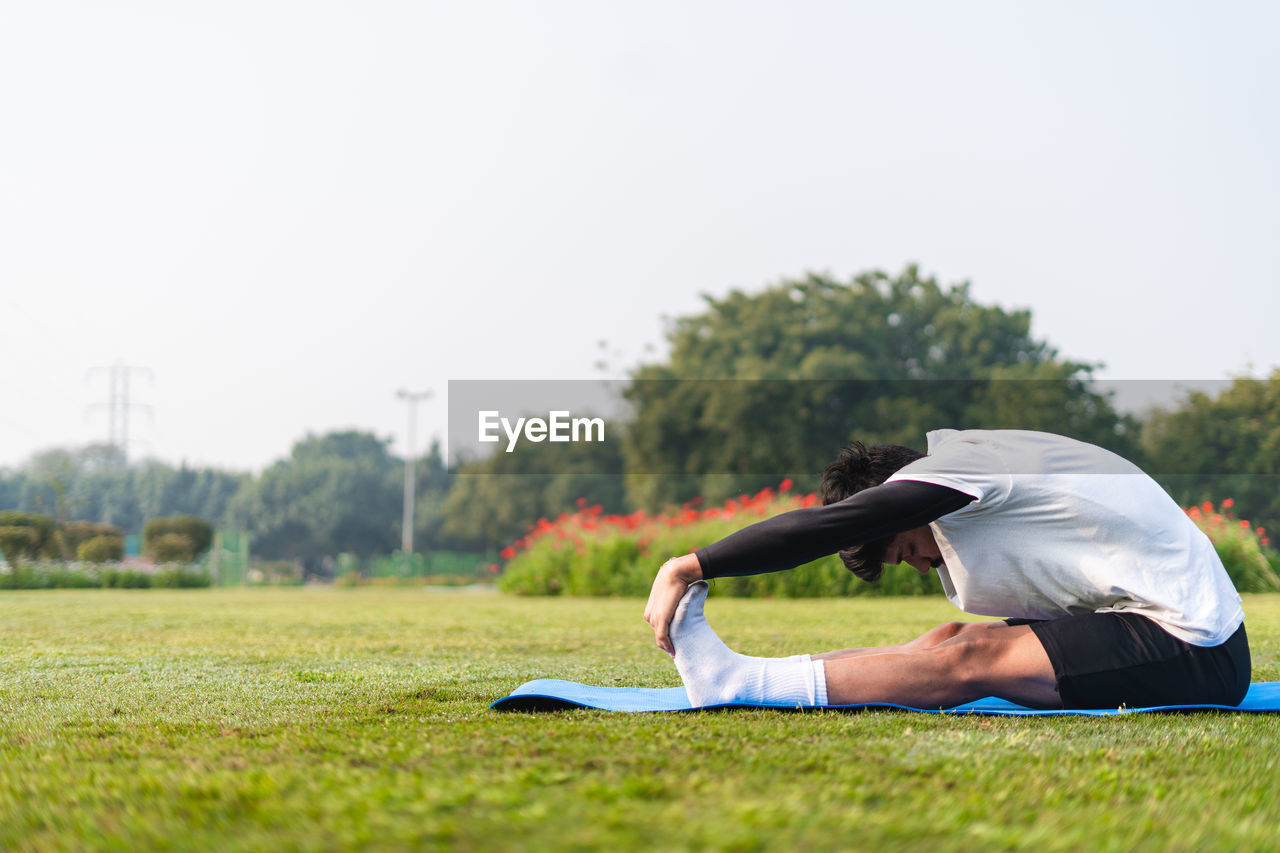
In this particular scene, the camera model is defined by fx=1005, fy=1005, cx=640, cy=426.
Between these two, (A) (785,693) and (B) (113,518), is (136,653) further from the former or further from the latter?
(B) (113,518)

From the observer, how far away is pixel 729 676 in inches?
102

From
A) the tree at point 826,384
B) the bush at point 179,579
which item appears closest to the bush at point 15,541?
the bush at point 179,579

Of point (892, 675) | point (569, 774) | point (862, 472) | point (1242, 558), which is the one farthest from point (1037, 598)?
point (1242, 558)

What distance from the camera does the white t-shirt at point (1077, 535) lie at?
247 centimetres

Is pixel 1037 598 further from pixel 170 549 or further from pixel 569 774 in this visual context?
pixel 170 549

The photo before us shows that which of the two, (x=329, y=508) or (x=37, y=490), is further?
(x=329, y=508)

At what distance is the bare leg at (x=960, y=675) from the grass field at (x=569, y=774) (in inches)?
4.0

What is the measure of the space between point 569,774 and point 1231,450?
94.2 ft

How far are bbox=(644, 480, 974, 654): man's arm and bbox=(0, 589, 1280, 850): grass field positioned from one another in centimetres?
37

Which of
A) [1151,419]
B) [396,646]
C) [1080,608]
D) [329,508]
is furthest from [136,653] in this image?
[329,508]

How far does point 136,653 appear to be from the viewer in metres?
4.64

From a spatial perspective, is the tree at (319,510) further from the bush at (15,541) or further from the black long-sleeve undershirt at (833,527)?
the black long-sleeve undershirt at (833,527)

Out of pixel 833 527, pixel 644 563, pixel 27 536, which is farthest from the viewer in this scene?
pixel 27 536

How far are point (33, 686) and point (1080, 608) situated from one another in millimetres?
3265
